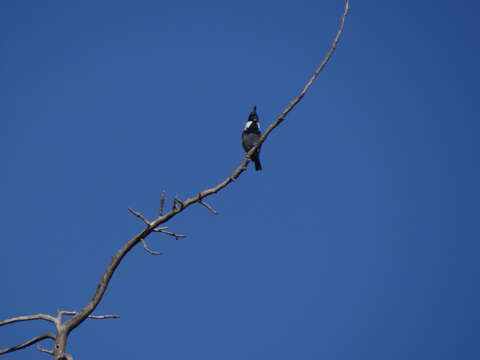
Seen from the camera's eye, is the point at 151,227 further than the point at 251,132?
No

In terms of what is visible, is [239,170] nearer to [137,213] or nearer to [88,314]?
[137,213]

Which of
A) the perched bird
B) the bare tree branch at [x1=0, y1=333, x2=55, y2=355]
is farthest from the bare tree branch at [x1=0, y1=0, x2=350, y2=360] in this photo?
the perched bird

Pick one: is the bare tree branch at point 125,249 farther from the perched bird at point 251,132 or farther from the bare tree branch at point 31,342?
the perched bird at point 251,132

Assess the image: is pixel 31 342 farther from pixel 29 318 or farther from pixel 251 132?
pixel 251 132

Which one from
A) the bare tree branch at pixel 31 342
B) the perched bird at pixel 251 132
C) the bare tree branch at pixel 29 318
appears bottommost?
the bare tree branch at pixel 31 342

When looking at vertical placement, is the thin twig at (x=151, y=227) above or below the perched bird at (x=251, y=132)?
below

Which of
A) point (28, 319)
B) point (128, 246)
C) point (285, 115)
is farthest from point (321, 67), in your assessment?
point (28, 319)

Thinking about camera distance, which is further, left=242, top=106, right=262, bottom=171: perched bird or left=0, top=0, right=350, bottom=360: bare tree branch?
left=242, top=106, right=262, bottom=171: perched bird

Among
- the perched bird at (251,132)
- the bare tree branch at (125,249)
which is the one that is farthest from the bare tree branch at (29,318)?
the perched bird at (251,132)

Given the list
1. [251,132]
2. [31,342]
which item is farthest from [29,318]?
[251,132]

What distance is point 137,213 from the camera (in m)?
5.29

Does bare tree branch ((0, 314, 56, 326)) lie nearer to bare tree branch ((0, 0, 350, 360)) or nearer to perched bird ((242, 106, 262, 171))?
bare tree branch ((0, 0, 350, 360))

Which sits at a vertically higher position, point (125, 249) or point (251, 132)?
point (251, 132)

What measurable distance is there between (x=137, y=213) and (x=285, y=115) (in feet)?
5.20
